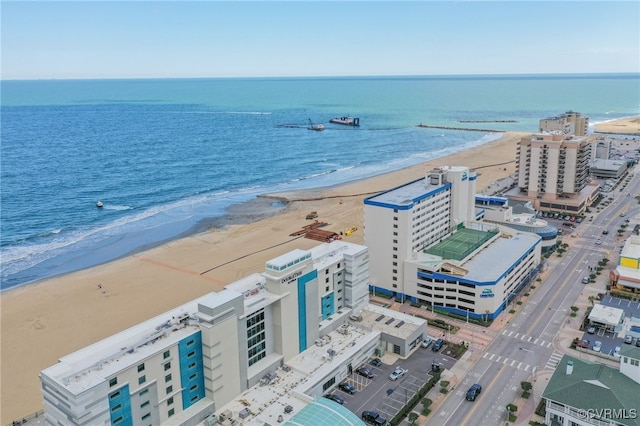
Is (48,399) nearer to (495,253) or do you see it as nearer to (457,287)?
(457,287)

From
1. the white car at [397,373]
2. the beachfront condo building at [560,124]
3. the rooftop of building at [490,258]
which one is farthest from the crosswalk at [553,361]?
the beachfront condo building at [560,124]

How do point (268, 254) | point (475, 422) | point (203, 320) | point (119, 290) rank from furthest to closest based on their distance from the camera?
point (268, 254), point (119, 290), point (475, 422), point (203, 320)

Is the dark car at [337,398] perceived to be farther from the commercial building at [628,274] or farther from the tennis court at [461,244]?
the commercial building at [628,274]

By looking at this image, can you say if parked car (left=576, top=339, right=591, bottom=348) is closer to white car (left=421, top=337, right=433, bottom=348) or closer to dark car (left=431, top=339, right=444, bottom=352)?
dark car (left=431, top=339, right=444, bottom=352)

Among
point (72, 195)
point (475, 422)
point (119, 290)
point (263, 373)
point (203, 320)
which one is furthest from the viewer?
point (72, 195)

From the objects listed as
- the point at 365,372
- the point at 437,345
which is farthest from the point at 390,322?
the point at 365,372

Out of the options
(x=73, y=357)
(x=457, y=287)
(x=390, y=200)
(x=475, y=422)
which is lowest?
(x=475, y=422)

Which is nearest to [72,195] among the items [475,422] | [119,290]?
[119,290]

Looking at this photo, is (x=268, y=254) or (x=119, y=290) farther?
(x=268, y=254)
